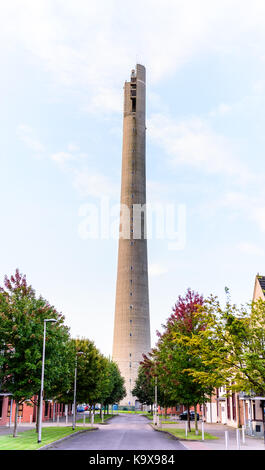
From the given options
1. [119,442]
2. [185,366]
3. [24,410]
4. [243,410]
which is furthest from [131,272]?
[119,442]

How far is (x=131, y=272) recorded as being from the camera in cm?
11356

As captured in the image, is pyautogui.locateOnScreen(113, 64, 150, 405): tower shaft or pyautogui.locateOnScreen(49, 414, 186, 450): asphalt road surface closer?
pyautogui.locateOnScreen(49, 414, 186, 450): asphalt road surface

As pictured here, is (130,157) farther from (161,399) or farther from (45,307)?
(45,307)

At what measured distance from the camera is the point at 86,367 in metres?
57.2

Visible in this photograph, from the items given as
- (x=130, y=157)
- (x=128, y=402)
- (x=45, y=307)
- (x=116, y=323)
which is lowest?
(x=128, y=402)

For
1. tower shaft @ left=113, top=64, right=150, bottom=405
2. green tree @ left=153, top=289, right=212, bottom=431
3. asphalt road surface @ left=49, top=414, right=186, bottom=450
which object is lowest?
asphalt road surface @ left=49, top=414, right=186, bottom=450

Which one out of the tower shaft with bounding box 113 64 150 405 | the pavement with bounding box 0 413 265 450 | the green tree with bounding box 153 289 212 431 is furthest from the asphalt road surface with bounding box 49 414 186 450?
the tower shaft with bounding box 113 64 150 405

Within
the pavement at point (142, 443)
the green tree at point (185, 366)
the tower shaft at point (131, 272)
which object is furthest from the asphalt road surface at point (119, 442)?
the tower shaft at point (131, 272)

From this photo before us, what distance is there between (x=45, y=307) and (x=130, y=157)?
8343 cm

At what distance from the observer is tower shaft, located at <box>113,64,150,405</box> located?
114312mm

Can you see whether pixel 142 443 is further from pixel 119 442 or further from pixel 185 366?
pixel 185 366

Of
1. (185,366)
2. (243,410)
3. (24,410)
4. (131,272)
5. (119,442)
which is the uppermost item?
(131,272)

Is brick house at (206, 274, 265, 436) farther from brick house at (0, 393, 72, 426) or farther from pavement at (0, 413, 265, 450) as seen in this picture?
brick house at (0, 393, 72, 426)
